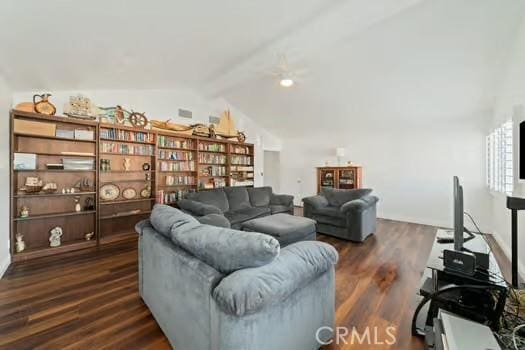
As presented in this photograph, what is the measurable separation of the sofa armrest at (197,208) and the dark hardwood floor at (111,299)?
96 cm

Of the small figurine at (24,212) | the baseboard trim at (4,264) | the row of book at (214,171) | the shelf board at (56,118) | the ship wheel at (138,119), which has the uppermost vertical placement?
the ship wheel at (138,119)

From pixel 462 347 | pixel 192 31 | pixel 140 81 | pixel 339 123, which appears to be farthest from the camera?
pixel 339 123

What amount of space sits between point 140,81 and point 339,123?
4.43 metres

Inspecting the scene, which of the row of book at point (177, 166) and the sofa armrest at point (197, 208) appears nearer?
the sofa armrest at point (197, 208)

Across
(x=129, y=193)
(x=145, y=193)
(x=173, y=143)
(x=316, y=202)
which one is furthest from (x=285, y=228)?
(x=173, y=143)

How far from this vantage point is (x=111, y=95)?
4.08 m

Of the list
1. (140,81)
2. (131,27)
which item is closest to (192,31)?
(131,27)

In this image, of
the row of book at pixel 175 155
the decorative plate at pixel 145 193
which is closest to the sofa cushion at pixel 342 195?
the row of book at pixel 175 155

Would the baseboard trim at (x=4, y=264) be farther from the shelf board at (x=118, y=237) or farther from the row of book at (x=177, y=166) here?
the row of book at (x=177, y=166)

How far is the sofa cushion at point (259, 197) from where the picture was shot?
16.3ft

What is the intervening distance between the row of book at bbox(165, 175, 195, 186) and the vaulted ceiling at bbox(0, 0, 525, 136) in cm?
177

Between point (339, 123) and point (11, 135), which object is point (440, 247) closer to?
point (339, 123)

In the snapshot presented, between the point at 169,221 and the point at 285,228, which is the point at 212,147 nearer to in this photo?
the point at 285,228

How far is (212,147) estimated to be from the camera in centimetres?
552
